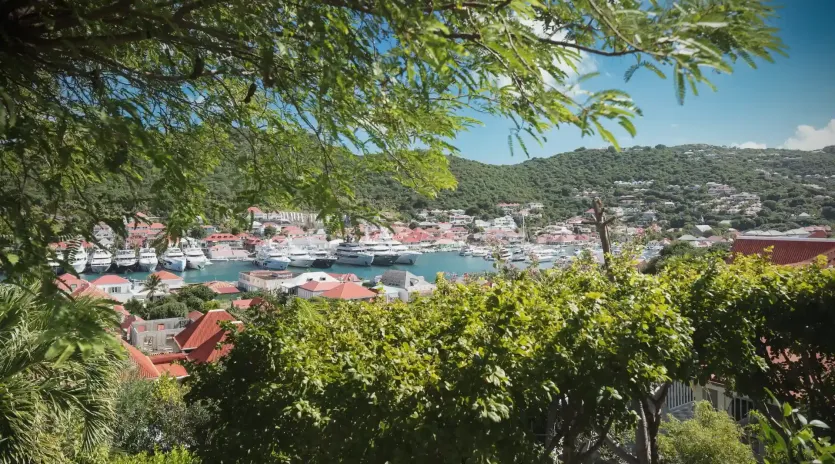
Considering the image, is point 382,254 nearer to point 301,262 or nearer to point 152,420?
point 301,262

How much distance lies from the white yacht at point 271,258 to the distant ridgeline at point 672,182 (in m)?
16.7

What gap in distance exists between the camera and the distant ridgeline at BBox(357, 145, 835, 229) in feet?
111

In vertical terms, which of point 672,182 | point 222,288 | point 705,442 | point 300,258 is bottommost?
point 222,288

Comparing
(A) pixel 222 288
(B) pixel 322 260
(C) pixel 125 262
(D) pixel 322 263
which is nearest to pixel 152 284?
(A) pixel 222 288

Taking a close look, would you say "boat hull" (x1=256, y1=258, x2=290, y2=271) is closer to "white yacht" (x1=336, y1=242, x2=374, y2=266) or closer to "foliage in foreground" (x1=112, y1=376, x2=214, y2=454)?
"white yacht" (x1=336, y1=242, x2=374, y2=266)

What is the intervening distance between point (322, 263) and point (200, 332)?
1489 inches

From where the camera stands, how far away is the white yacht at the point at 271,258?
52.2 meters

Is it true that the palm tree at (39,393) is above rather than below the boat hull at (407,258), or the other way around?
above

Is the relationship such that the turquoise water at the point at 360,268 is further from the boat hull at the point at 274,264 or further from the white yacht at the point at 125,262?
the boat hull at the point at 274,264

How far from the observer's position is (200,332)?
17.5 metres

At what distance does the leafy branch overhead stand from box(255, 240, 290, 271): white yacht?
2026 inches

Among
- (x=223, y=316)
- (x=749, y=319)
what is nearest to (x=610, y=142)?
(x=749, y=319)

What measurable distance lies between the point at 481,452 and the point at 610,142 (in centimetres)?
177

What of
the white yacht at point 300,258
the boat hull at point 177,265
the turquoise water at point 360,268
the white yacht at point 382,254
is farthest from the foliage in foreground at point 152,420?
the white yacht at point 300,258
